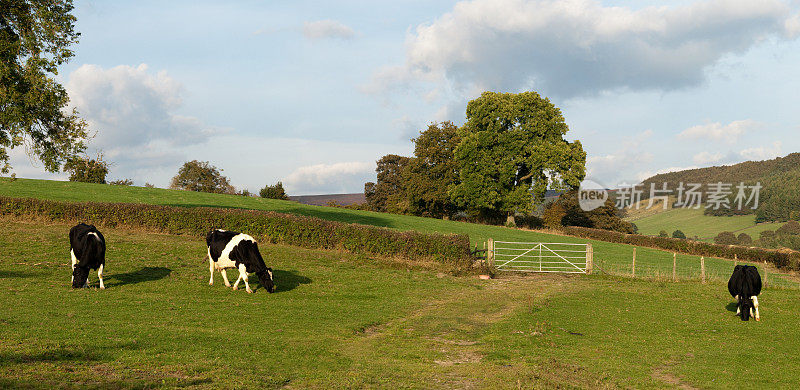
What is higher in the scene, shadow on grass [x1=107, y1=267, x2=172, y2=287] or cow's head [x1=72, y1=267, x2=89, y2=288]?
cow's head [x1=72, y1=267, x2=89, y2=288]

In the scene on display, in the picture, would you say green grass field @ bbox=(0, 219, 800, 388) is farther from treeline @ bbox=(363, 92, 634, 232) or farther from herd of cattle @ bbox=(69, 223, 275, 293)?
treeline @ bbox=(363, 92, 634, 232)

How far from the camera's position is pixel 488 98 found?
189ft

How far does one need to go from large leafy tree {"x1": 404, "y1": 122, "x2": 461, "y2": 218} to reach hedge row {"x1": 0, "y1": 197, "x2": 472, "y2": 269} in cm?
3480

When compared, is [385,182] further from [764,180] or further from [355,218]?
[764,180]

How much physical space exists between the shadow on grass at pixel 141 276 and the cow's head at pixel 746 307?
19.9 m

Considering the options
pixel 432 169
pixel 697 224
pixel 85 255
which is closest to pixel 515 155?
pixel 432 169

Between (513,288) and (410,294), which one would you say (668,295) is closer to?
(513,288)

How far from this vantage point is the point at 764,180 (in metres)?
122

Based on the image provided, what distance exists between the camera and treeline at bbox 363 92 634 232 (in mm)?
55156

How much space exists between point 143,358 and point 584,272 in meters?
24.0

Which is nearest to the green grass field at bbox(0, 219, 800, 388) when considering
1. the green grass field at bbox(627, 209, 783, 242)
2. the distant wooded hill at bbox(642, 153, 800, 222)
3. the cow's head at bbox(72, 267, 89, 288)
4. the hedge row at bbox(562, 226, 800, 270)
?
the cow's head at bbox(72, 267, 89, 288)

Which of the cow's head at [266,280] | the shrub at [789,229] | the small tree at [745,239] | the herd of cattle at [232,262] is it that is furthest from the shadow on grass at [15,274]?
the shrub at [789,229]

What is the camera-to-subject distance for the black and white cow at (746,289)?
1653 cm

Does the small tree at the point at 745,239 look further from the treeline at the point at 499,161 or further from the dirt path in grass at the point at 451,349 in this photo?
the dirt path in grass at the point at 451,349
